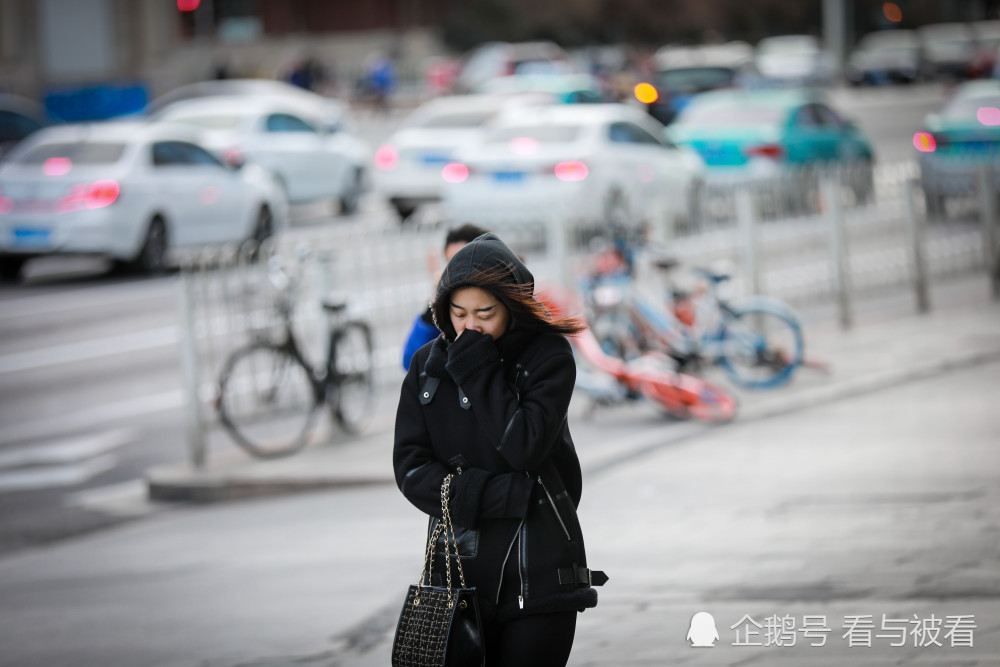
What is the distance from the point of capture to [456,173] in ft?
61.7

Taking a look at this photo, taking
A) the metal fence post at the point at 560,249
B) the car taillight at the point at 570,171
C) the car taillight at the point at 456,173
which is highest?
the car taillight at the point at 456,173

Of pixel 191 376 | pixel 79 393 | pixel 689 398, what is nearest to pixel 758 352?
pixel 689 398

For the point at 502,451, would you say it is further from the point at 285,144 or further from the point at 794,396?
the point at 285,144

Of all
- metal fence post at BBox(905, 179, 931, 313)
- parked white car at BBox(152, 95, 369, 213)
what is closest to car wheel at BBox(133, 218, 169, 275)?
parked white car at BBox(152, 95, 369, 213)

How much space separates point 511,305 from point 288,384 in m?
6.13

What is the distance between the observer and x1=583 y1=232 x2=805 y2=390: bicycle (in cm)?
1035

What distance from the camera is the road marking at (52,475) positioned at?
9367mm

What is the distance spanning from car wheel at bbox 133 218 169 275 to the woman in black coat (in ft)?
48.2

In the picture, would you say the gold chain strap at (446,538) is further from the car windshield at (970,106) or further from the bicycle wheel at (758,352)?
the car windshield at (970,106)

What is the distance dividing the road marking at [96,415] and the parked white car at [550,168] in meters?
6.55

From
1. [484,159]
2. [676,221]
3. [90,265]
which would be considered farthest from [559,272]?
[90,265]

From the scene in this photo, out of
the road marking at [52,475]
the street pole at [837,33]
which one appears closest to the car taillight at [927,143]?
the road marking at [52,475]

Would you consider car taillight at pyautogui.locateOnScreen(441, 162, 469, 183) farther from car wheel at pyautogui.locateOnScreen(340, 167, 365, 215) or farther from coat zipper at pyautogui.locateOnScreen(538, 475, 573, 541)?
coat zipper at pyautogui.locateOnScreen(538, 475, 573, 541)

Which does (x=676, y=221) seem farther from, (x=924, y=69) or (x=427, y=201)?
(x=924, y=69)
